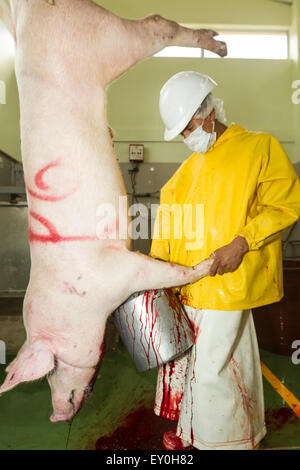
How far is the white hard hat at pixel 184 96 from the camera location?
1.39 metres

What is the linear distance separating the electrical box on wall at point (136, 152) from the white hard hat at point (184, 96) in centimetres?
359

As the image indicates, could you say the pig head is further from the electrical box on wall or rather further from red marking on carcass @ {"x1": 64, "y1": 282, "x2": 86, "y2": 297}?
the electrical box on wall

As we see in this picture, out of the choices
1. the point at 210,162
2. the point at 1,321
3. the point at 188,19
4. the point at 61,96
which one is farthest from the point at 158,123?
the point at 61,96

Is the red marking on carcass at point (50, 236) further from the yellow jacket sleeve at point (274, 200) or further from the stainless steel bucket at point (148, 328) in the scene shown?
the yellow jacket sleeve at point (274, 200)

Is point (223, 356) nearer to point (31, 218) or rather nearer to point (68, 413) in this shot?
point (68, 413)

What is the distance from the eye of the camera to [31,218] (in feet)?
3.53

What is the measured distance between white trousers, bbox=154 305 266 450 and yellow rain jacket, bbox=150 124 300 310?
92mm

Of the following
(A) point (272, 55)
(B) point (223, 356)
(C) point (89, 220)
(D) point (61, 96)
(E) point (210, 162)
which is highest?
(A) point (272, 55)

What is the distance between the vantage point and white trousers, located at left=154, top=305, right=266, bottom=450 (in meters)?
1.39

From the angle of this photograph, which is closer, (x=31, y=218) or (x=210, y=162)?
(x=31, y=218)

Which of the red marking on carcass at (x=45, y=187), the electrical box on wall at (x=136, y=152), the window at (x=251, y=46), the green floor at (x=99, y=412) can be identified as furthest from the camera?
the electrical box on wall at (x=136, y=152)

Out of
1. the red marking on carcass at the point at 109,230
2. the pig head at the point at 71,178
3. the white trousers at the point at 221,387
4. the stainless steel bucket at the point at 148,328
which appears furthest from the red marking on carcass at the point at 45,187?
the white trousers at the point at 221,387

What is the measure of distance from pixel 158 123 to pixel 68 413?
4497 millimetres

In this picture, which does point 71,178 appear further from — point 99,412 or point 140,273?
point 99,412
